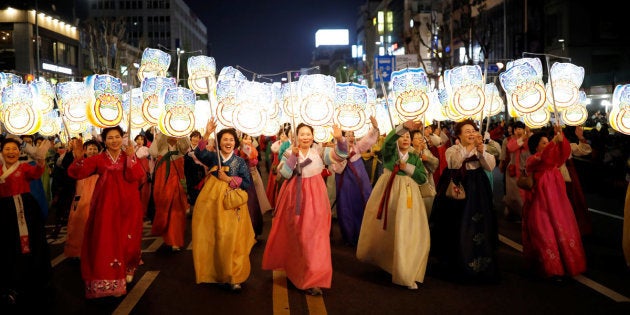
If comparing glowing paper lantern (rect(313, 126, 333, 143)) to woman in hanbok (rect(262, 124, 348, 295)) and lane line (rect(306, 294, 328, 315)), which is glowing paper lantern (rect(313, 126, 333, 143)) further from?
lane line (rect(306, 294, 328, 315))

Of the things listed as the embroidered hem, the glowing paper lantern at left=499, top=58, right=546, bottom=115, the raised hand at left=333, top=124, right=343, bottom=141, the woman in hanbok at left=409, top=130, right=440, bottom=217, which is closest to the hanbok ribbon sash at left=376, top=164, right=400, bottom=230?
the woman in hanbok at left=409, top=130, right=440, bottom=217

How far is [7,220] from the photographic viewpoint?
623 centimetres

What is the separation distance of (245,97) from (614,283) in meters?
4.40

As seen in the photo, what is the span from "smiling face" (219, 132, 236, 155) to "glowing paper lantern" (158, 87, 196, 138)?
2.40 ft

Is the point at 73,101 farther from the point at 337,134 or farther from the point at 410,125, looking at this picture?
the point at 410,125

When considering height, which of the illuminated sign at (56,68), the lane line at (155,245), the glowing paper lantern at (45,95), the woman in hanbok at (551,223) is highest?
the illuminated sign at (56,68)

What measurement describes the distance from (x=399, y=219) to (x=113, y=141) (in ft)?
10.2

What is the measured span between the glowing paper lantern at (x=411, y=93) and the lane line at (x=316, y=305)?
2196mm

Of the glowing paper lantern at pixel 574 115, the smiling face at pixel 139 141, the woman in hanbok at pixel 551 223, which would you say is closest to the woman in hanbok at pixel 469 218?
the woman in hanbok at pixel 551 223

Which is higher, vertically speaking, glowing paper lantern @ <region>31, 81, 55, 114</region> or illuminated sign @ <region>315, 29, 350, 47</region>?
illuminated sign @ <region>315, 29, 350, 47</region>

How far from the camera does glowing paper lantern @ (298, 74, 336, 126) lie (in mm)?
6520

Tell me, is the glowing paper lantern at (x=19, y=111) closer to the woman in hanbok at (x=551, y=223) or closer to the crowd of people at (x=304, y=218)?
the crowd of people at (x=304, y=218)

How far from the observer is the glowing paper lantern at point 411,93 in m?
6.86

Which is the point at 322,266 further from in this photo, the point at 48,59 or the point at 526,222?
the point at 48,59
